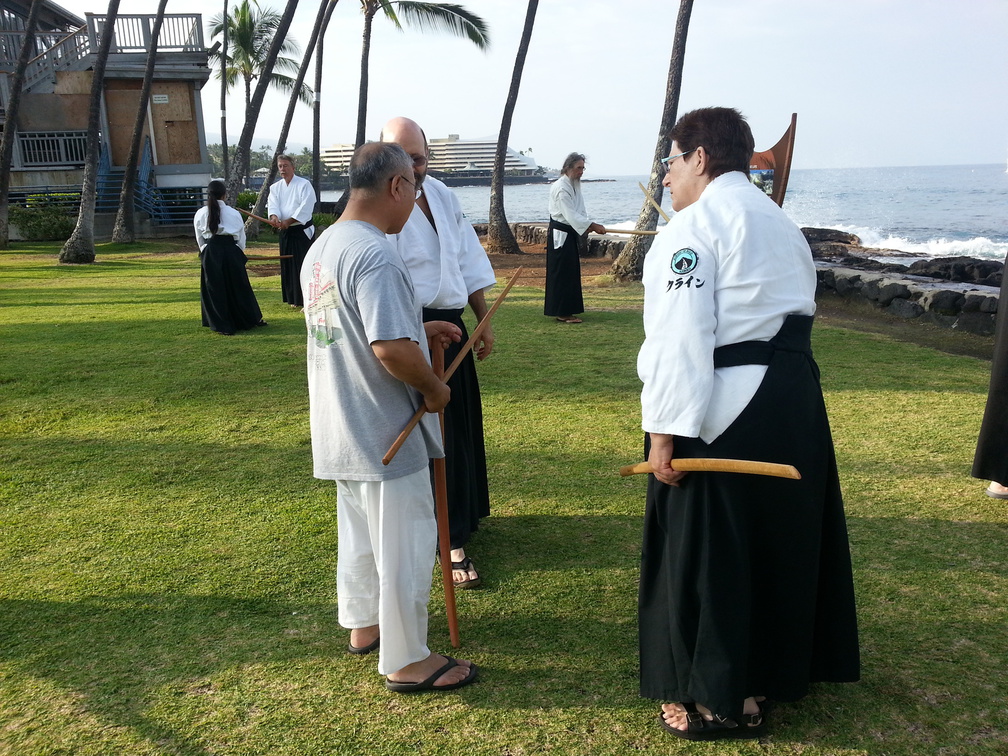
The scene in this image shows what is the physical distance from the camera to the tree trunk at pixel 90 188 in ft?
52.4

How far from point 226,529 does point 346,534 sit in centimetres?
147

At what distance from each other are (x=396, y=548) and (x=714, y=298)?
48.4 inches

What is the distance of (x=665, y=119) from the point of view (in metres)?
12.9

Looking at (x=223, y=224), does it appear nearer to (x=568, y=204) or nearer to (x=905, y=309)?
(x=568, y=204)

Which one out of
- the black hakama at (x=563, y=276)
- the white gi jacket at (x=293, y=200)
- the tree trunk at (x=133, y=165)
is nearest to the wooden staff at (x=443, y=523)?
the black hakama at (x=563, y=276)

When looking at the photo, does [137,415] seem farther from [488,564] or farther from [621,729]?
[621,729]

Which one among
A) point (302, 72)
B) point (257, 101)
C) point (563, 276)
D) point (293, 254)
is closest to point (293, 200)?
point (293, 254)

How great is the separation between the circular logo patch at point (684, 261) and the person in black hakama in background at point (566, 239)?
654 cm

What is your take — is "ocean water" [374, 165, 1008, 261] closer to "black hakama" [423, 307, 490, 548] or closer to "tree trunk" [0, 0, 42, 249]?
"tree trunk" [0, 0, 42, 249]

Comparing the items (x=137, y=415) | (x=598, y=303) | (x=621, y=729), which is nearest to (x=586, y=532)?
(x=621, y=729)

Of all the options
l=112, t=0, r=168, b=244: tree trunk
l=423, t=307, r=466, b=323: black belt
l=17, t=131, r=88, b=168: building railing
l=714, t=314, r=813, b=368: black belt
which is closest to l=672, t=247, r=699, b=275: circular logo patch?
l=714, t=314, r=813, b=368: black belt

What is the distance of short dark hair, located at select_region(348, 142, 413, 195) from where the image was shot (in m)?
2.44

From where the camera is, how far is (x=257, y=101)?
59.0 ft

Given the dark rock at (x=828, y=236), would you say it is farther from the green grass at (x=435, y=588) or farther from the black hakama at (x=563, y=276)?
the green grass at (x=435, y=588)
